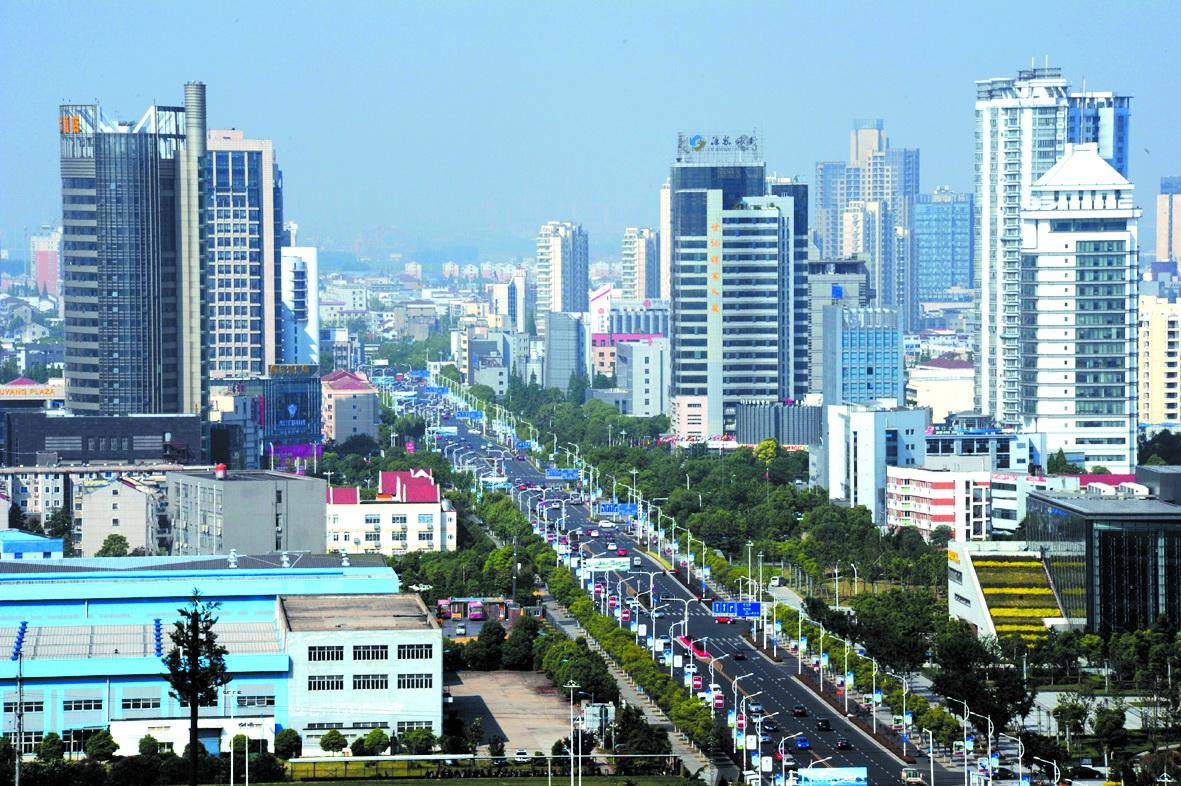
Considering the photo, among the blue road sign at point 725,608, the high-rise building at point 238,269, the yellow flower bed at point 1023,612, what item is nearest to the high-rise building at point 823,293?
the high-rise building at point 238,269

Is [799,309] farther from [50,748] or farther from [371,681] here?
[50,748]

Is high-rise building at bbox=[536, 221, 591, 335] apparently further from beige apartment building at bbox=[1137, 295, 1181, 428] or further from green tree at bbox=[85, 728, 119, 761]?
green tree at bbox=[85, 728, 119, 761]

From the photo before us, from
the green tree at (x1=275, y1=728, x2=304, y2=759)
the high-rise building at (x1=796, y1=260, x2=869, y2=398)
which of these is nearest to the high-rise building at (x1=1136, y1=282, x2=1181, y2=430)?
the high-rise building at (x1=796, y1=260, x2=869, y2=398)

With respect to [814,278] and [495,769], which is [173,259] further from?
[495,769]

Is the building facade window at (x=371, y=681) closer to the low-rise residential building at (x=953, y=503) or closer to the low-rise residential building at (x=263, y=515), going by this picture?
the low-rise residential building at (x=263, y=515)

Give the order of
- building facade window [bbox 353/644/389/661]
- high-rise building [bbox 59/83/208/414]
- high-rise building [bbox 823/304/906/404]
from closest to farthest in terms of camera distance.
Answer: building facade window [bbox 353/644/389/661] < high-rise building [bbox 59/83/208/414] < high-rise building [bbox 823/304/906/404]

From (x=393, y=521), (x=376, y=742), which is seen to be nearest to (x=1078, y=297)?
(x=393, y=521)
